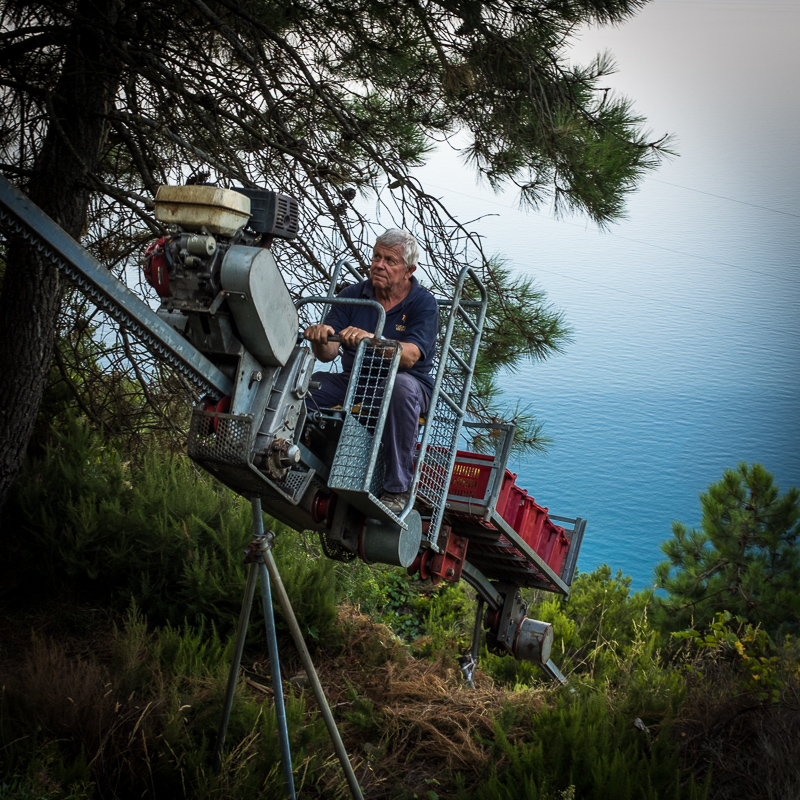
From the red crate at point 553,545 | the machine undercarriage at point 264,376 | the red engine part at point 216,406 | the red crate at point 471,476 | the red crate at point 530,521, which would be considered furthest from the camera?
the red crate at point 553,545

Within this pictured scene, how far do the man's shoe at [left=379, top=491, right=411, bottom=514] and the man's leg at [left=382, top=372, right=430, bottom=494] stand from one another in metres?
0.02

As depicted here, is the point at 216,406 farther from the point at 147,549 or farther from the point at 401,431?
the point at 147,549

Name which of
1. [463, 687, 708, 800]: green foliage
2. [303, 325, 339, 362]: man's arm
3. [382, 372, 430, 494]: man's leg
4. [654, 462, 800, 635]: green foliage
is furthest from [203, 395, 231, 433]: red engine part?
[654, 462, 800, 635]: green foliage

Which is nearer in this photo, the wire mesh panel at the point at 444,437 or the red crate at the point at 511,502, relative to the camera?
the wire mesh panel at the point at 444,437

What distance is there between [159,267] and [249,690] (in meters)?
2.86

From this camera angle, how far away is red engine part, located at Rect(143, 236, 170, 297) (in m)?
2.99

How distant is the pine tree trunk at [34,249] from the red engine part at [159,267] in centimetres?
266

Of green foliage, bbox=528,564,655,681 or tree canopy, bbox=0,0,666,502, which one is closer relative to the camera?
tree canopy, bbox=0,0,666,502

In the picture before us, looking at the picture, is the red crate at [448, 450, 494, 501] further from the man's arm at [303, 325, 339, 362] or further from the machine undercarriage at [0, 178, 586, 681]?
the man's arm at [303, 325, 339, 362]

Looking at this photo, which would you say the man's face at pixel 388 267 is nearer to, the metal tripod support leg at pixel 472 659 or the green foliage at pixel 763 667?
the metal tripod support leg at pixel 472 659

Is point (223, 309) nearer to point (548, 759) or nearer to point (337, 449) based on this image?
point (337, 449)

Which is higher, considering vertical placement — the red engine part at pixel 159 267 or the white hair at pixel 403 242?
the white hair at pixel 403 242

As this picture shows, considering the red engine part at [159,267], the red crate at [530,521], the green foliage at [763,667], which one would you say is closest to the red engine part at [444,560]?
the red crate at [530,521]

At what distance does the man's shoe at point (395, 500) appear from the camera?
365 cm
